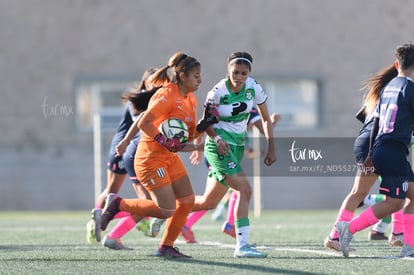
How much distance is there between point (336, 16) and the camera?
894 inches

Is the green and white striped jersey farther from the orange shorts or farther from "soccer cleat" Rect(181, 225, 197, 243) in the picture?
"soccer cleat" Rect(181, 225, 197, 243)

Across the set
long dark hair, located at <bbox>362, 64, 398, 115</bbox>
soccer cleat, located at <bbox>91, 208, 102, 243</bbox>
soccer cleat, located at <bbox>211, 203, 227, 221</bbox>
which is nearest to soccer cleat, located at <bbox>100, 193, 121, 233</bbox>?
soccer cleat, located at <bbox>91, 208, 102, 243</bbox>

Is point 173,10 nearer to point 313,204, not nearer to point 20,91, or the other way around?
point 20,91

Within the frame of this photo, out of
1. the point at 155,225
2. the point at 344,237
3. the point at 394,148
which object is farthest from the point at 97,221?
the point at 394,148

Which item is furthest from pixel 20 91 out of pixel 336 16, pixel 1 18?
pixel 336 16

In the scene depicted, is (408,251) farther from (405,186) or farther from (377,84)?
(377,84)

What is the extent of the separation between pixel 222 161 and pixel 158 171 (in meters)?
0.66

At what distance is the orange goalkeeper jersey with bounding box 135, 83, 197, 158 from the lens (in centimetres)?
761

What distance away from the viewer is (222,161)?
8133mm

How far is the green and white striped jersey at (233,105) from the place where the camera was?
323 inches

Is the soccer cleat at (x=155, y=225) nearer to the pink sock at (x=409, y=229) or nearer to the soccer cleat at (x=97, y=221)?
the soccer cleat at (x=97, y=221)

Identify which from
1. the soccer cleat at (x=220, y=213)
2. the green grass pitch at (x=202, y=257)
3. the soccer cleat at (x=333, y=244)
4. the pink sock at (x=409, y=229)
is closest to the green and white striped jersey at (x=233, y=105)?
the green grass pitch at (x=202, y=257)

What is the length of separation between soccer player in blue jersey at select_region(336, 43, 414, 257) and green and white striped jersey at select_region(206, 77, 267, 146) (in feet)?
3.65

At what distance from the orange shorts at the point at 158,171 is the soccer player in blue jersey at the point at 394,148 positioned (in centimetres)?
142
